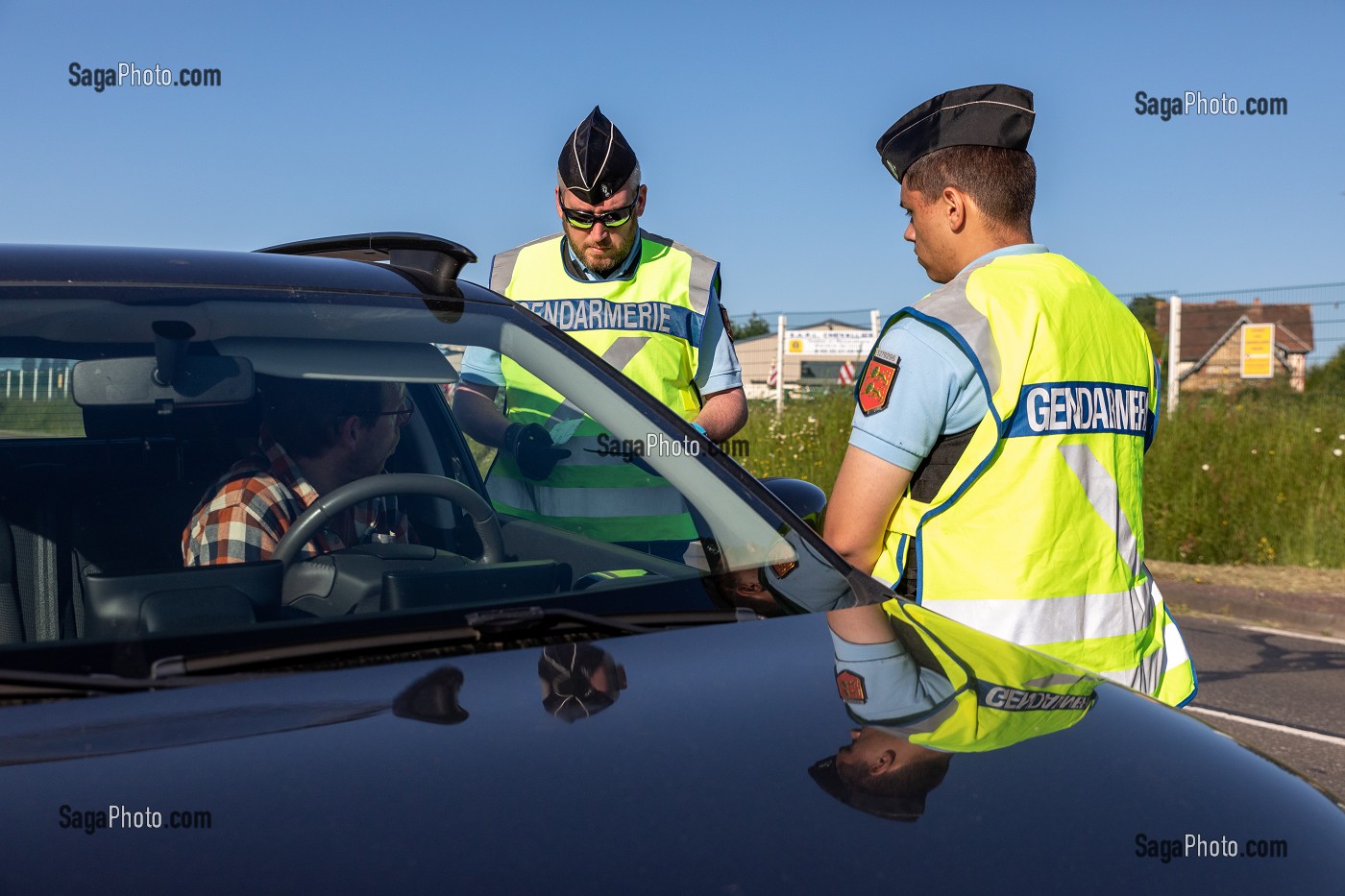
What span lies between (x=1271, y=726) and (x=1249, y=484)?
513 centimetres

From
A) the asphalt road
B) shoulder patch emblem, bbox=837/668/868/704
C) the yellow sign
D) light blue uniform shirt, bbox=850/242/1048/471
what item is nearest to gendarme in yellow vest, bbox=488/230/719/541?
light blue uniform shirt, bbox=850/242/1048/471

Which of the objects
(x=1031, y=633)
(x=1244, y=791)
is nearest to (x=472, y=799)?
(x=1244, y=791)

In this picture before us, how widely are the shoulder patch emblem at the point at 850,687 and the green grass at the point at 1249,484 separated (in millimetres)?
8946

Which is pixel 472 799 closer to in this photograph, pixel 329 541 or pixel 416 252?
pixel 329 541

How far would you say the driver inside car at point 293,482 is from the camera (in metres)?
2.24

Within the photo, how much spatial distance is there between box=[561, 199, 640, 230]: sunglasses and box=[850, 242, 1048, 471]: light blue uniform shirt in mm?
1481

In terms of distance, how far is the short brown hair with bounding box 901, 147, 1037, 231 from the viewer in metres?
2.61

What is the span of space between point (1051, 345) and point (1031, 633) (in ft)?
1.75

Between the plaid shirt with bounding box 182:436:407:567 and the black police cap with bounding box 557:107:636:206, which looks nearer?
the plaid shirt with bounding box 182:436:407:567

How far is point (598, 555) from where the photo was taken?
100 inches

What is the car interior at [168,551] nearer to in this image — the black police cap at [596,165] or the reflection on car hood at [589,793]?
the reflection on car hood at [589,793]

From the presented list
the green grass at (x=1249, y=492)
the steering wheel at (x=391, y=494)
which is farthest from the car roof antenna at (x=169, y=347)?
the green grass at (x=1249, y=492)

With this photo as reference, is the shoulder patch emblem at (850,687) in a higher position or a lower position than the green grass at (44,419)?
lower

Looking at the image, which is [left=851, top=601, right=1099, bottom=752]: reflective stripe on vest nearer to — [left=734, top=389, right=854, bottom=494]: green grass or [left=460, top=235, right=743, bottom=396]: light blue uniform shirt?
[left=460, top=235, right=743, bottom=396]: light blue uniform shirt
